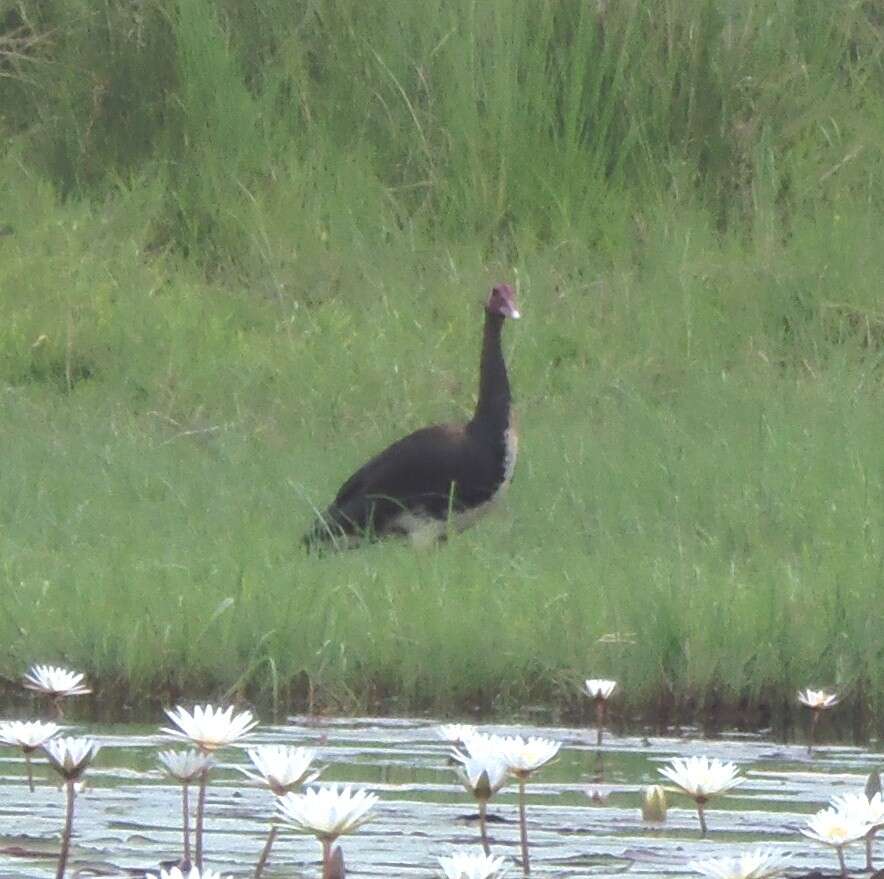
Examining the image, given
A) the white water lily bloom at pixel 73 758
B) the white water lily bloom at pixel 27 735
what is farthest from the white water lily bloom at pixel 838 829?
the white water lily bloom at pixel 27 735

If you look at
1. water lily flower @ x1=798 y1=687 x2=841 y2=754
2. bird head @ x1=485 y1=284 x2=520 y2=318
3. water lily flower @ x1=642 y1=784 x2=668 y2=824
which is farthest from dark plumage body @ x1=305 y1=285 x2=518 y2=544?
water lily flower @ x1=642 y1=784 x2=668 y2=824

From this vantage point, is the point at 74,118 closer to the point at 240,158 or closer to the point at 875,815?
the point at 240,158

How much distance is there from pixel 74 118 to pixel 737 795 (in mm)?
7656

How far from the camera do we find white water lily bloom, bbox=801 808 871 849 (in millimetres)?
2783

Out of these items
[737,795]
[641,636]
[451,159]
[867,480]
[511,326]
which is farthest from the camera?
[451,159]

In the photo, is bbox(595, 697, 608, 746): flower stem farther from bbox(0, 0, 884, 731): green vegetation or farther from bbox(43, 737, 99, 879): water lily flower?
Answer: bbox(43, 737, 99, 879): water lily flower

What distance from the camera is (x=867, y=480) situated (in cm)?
723

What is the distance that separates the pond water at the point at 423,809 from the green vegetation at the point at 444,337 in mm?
505

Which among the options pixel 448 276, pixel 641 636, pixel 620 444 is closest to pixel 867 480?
pixel 620 444

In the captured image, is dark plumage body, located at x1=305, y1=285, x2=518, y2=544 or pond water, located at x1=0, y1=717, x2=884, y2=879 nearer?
pond water, located at x1=0, y1=717, x2=884, y2=879

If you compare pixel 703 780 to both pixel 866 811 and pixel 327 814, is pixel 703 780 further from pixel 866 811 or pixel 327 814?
pixel 327 814

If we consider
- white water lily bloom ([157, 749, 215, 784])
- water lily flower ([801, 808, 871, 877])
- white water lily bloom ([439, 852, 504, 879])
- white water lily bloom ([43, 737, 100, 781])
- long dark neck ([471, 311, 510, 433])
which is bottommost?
white water lily bloom ([439, 852, 504, 879])

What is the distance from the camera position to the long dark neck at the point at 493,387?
7.17 meters

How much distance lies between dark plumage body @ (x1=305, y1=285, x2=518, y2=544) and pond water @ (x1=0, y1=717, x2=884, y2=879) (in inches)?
74.1
